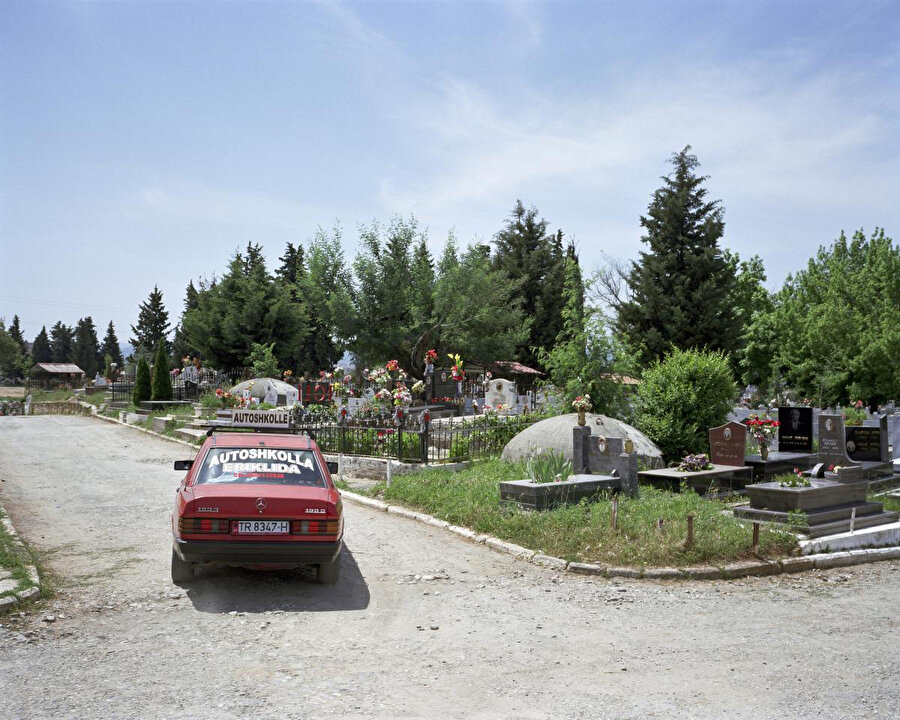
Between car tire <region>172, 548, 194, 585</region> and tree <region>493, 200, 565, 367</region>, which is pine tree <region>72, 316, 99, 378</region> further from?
car tire <region>172, 548, 194, 585</region>

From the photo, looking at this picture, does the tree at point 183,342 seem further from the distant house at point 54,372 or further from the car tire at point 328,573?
the car tire at point 328,573

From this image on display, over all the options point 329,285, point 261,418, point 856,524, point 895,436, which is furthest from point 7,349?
point 856,524

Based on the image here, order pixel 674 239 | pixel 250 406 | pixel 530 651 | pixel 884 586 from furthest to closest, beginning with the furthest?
pixel 674 239 < pixel 250 406 < pixel 884 586 < pixel 530 651

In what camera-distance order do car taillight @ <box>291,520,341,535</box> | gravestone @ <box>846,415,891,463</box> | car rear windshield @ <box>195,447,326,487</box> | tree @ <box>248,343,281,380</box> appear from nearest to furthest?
car taillight @ <box>291,520,341,535</box>
car rear windshield @ <box>195,447,326,487</box>
gravestone @ <box>846,415,891,463</box>
tree @ <box>248,343,281,380</box>

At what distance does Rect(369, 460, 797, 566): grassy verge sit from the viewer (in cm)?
906

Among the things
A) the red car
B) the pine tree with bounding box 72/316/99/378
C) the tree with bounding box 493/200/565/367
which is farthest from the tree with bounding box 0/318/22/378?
the red car

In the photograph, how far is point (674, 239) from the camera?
134ft

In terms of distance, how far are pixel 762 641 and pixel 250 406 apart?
20.8 meters

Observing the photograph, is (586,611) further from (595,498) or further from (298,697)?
(595,498)

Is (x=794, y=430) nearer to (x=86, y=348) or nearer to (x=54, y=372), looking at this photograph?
(x=54, y=372)

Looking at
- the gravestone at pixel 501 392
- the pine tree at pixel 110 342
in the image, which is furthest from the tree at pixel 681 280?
the pine tree at pixel 110 342

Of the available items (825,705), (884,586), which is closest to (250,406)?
(884,586)

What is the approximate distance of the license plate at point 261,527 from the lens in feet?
23.8

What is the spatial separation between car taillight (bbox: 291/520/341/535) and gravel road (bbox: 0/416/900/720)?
2.21 ft
